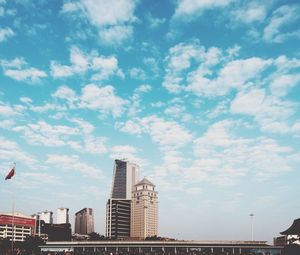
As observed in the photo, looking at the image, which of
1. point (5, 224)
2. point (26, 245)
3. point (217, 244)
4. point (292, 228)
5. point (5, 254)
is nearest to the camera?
point (292, 228)

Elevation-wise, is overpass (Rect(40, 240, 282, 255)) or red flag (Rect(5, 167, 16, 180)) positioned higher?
red flag (Rect(5, 167, 16, 180))

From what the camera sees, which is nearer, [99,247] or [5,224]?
[99,247]

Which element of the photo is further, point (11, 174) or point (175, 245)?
point (175, 245)

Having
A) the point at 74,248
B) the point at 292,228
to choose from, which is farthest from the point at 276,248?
the point at 292,228

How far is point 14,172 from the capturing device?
51688 millimetres

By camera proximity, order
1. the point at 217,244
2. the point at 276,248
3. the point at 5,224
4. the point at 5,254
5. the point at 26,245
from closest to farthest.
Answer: the point at 5,254 → the point at 26,245 → the point at 276,248 → the point at 217,244 → the point at 5,224

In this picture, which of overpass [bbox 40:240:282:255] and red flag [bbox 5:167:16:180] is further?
overpass [bbox 40:240:282:255]

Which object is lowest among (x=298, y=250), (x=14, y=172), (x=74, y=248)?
(x=74, y=248)

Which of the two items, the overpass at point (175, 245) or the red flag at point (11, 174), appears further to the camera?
the overpass at point (175, 245)

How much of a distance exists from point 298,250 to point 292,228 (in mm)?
2554

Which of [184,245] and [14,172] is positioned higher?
[14,172]

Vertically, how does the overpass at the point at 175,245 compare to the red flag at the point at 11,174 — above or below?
below

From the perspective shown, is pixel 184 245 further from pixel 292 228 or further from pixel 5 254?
pixel 292 228

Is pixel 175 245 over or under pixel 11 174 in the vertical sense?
under
